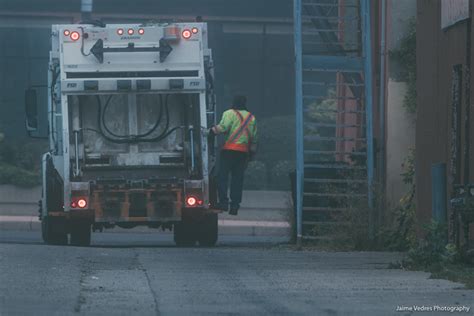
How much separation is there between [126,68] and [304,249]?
324 centimetres

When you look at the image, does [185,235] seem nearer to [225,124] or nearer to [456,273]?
[225,124]

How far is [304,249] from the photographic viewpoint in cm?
1622

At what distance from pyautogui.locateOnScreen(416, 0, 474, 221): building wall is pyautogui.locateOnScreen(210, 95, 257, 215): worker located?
8.79ft

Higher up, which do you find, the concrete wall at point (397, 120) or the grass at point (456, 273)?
the concrete wall at point (397, 120)

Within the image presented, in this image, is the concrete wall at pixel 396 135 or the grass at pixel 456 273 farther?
the concrete wall at pixel 396 135

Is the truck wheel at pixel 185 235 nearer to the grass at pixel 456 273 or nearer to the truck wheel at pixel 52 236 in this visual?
the truck wheel at pixel 52 236

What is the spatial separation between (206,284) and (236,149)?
6.87 metres

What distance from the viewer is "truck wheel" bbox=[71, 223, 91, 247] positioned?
16.6 m

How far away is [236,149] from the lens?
18.0 m

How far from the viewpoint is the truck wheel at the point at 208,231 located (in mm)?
16891

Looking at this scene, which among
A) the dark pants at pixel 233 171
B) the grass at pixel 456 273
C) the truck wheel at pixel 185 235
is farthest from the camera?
the dark pants at pixel 233 171

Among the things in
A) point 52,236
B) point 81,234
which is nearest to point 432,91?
point 81,234

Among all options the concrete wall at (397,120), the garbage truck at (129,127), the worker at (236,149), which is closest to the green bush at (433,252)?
the garbage truck at (129,127)

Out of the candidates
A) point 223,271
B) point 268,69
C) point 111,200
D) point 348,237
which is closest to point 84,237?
point 111,200
